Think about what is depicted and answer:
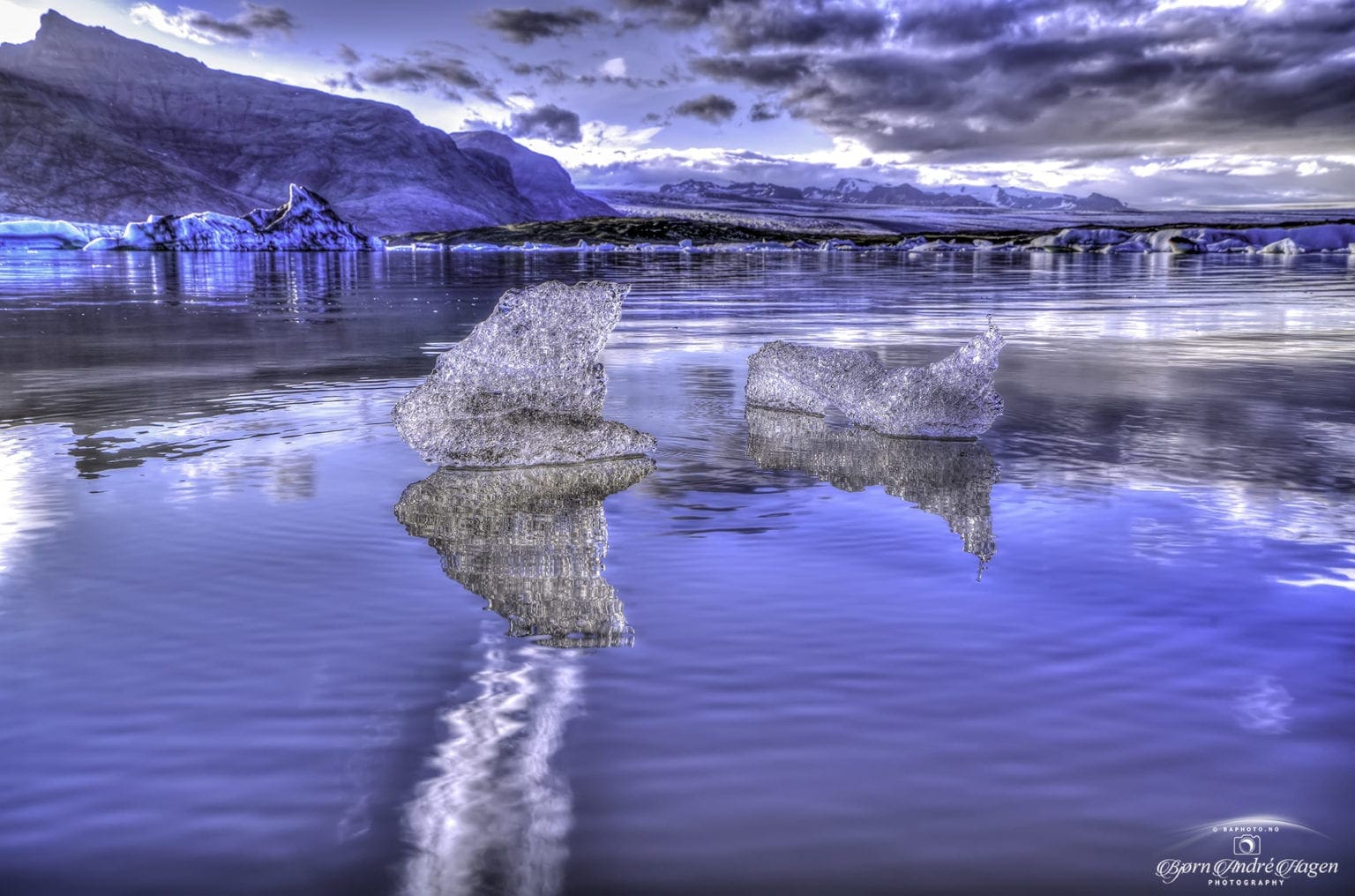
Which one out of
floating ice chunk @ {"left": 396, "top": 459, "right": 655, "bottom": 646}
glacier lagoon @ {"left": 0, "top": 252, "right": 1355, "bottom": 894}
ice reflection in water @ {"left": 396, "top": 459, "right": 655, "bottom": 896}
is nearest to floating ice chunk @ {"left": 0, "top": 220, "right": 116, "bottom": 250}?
glacier lagoon @ {"left": 0, "top": 252, "right": 1355, "bottom": 894}

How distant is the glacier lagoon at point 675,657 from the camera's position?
2387 millimetres

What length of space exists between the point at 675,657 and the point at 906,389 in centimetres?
468

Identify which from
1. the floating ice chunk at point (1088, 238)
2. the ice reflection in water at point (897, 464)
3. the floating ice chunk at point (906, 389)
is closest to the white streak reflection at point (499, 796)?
the ice reflection in water at point (897, 464)

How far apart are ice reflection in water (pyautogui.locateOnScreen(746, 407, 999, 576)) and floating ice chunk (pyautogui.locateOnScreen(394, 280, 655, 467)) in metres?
1.05

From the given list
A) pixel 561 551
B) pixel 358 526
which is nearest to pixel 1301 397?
pixel 561 551

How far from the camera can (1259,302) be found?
72.0 ft

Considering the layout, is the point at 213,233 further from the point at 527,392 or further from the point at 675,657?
the point at 675,657

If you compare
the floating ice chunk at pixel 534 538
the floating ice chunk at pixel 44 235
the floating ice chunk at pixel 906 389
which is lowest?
the floating ice chunk at pixel 534 538

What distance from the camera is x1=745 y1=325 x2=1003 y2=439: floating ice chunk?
7422mm

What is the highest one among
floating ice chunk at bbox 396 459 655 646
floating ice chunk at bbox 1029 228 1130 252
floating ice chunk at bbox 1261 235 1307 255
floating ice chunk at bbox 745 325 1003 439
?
floating ice chunk at bbox 1029 228 1130 252

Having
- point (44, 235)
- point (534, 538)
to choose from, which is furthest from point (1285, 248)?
point (44, 235)

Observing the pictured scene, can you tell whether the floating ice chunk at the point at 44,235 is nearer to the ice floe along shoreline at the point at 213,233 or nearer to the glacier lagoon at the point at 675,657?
the ice floe along shoreline at the point at 213,233

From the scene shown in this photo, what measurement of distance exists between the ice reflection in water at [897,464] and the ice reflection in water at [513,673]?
1287 millimetres

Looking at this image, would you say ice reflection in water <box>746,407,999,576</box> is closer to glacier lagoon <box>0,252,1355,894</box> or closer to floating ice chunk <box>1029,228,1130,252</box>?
glacier lagoon <box>0,252,1355,894</box>
